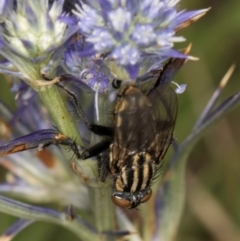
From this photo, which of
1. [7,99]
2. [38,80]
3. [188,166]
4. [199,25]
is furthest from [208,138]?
[38,80]

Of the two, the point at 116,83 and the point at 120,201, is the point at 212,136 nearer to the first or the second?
the point at 120,201

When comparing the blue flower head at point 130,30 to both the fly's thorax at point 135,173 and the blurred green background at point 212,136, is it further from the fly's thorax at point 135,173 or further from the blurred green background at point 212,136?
the blurred green background at point 212,136

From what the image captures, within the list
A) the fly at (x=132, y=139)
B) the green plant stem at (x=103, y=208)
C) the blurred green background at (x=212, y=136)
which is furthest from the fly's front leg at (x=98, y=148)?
the blurred green background at (x=212, y=136)

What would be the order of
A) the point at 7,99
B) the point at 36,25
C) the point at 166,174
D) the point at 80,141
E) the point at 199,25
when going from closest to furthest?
the point at 36,25, the point at 80,141, the point at 166,174, the point at 7,99, the point at 199,25

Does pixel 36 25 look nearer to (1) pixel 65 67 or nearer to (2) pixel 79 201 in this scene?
(1) pixel 65 67

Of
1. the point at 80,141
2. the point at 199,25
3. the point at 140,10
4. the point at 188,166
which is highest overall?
the point at 140,10

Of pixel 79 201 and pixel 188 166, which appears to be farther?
pixel 188 166
